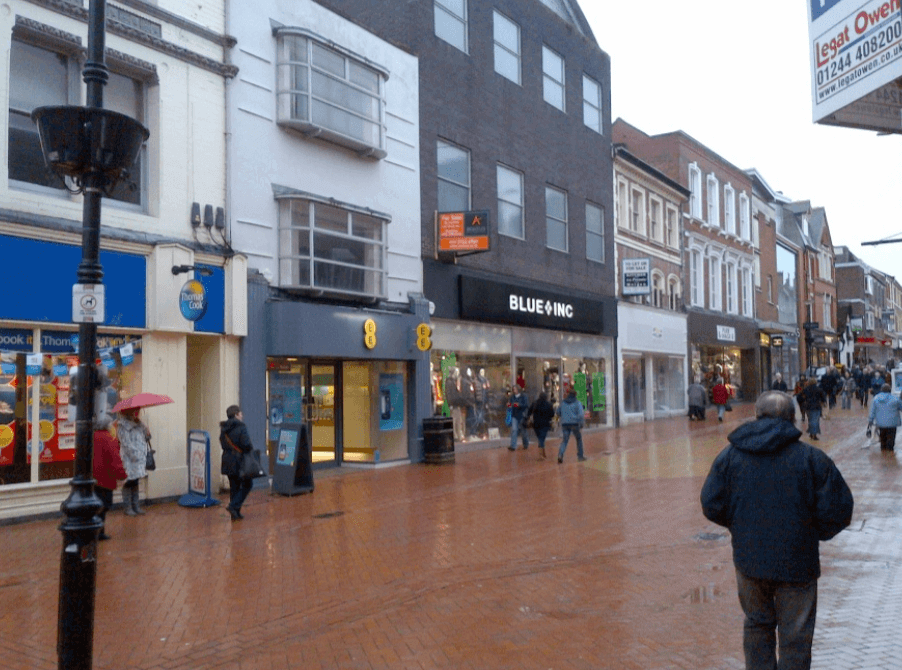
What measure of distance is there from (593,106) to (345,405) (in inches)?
613

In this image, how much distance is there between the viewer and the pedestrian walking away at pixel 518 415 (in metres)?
21.2

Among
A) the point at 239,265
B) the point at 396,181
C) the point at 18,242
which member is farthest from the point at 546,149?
the point at 18,242

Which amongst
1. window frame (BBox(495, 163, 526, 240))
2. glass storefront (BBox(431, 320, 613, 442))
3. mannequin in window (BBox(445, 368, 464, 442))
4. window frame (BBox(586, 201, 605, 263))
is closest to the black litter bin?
glass storefront (BBox(431, 320, 613, 442))

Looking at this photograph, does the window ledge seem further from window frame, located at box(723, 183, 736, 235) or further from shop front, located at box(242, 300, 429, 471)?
window frame, located at box(723, 183, 736, 235)

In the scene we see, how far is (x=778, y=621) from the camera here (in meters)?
4.57

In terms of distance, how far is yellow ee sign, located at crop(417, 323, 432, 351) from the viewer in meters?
19.0

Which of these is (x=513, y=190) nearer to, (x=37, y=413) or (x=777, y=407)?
(x=37, y=413)

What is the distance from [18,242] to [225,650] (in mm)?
7686

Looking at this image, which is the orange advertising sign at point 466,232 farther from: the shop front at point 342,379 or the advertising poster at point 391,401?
the advertising poster at point 391,401

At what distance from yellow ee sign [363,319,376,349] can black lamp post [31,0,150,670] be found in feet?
38.4

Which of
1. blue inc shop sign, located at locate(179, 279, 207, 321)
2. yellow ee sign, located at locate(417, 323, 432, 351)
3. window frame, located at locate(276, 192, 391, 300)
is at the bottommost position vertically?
yellow ee sign, located at locate(417, 323, 432, 351)

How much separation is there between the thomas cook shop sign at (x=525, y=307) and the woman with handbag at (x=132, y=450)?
1006 centimetres

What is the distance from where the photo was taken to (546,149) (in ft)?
83.3

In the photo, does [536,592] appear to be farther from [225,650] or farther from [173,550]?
[173,550]
